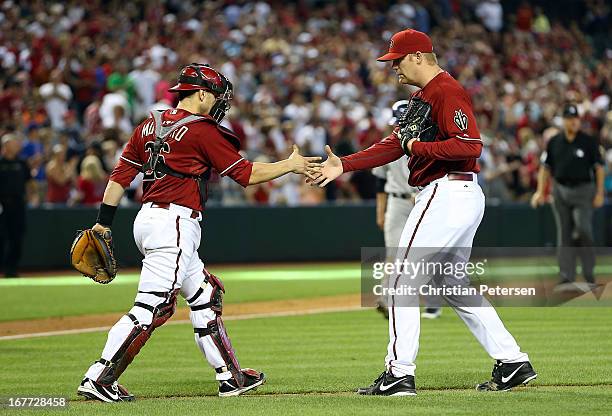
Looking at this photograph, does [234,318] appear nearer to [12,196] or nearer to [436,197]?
[436,197]

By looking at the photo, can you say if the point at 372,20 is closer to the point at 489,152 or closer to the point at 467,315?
the point at 489,152

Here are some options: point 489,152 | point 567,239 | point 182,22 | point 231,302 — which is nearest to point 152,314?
point 231,302

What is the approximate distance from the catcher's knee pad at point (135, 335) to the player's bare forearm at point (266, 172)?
920 millimetres

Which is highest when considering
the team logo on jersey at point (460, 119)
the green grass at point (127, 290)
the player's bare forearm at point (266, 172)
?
the team logo on jersey at point (460, 119)

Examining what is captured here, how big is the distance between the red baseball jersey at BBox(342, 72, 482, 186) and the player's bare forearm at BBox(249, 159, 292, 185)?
2.82 feet

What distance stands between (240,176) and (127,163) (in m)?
0.79

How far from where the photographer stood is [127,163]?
7.87 m

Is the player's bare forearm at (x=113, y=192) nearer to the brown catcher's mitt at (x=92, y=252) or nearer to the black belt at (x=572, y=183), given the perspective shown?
the brown catcher's mitt at (x=92, y=252)

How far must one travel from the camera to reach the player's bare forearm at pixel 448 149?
24.7 feet

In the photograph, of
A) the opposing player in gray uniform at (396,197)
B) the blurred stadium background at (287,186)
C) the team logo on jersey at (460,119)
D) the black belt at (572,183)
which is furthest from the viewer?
the black belt at (572,183)

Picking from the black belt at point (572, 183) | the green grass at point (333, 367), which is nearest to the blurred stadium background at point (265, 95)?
the black belt at point (572, 183)

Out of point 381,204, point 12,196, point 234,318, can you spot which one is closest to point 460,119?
point 381,204

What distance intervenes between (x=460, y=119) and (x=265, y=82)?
16007 millimetres

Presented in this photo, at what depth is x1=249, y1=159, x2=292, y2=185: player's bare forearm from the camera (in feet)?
25.2
